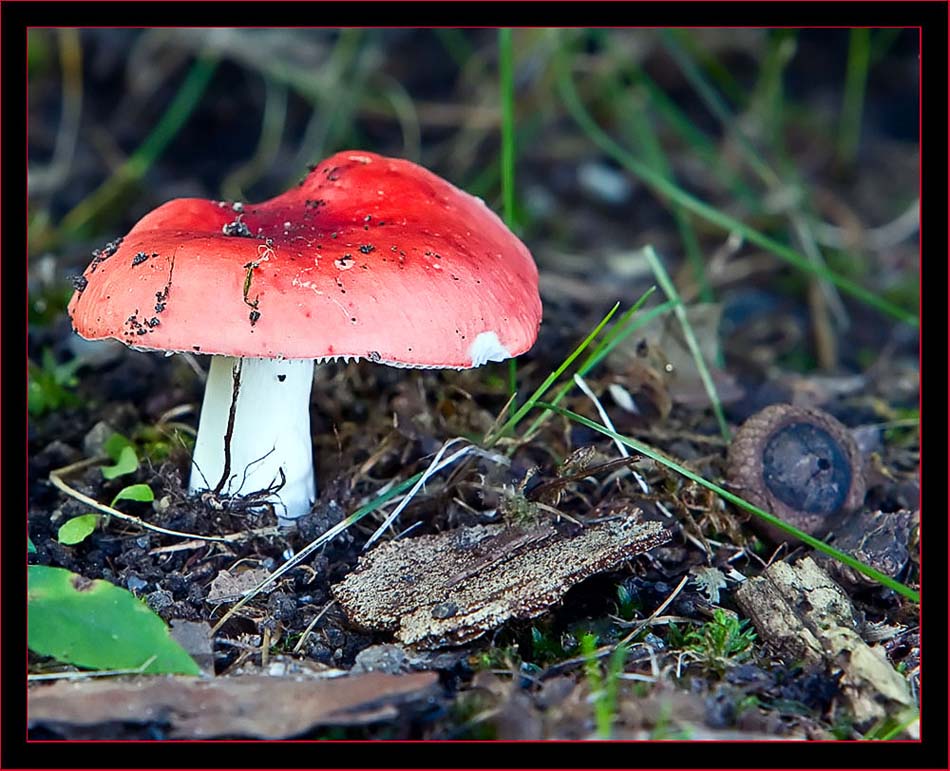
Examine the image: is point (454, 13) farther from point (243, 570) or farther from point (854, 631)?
point (854, 631)

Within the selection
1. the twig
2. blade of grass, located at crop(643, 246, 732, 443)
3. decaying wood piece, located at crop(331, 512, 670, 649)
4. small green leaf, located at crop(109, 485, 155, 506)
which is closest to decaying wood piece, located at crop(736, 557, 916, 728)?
decaying wood piece, located at crop(331, 512, 670, 649)

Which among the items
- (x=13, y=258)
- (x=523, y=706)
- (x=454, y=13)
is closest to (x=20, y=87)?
(x=13, y=258)

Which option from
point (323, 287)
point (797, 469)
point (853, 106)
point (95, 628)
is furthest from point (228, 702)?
point (853, 106)

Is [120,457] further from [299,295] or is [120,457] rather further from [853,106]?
[853,106]

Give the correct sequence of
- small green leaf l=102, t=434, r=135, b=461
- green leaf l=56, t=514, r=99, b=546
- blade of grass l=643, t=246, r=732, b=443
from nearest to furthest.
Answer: green leaf l=56, t=514, r=99, b=546, small green leaf l=102, t=434, r=135, b=461, blade of grass l=643, t=246, r=732, b=443

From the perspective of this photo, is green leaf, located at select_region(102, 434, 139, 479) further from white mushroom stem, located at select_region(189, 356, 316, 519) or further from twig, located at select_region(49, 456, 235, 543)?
white mushroom stem, located at select_region(189, 356, 316, 519)

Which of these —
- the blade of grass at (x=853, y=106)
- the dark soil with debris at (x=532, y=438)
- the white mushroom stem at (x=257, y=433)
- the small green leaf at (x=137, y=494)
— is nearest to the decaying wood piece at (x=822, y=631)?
the dark soil with debris at (x=532, y=438)

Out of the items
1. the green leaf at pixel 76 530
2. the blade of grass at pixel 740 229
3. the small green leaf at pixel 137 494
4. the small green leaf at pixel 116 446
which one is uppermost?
the blade of grass at pixel 740 229

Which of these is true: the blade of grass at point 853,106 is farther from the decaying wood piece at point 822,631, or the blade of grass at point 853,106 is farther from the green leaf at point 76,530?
the green leaf at point 76,530
